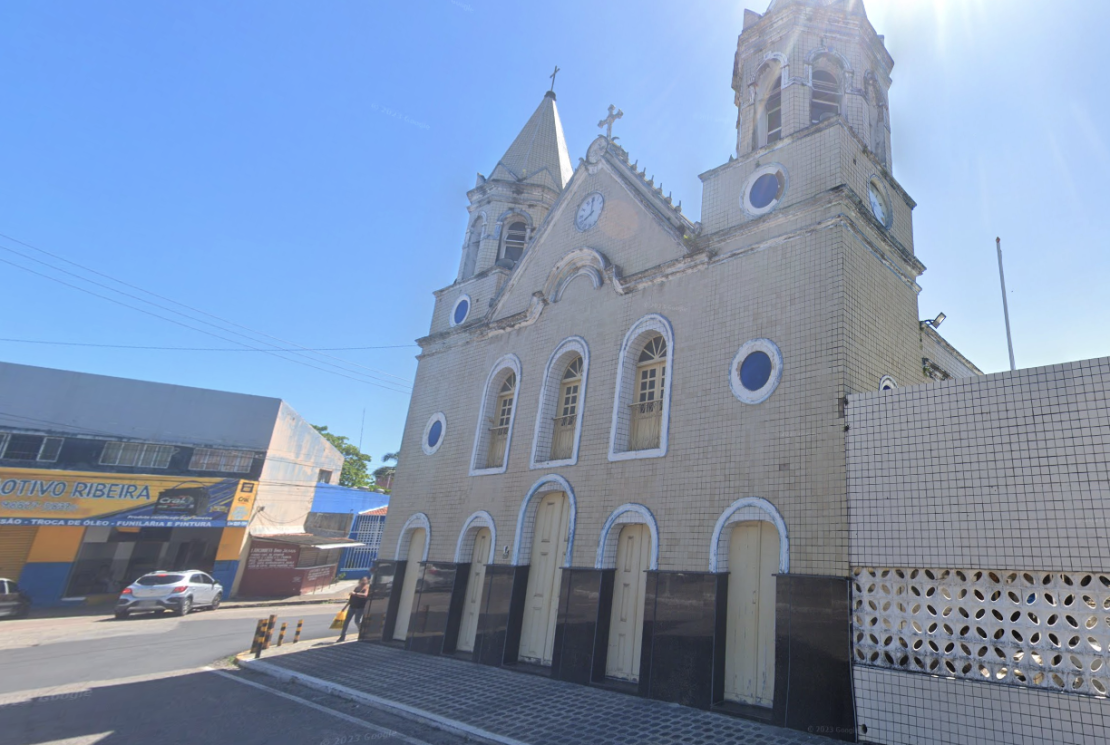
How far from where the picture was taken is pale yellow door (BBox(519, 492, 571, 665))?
11500 mm

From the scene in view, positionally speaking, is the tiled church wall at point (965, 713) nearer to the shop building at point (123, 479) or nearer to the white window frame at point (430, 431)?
the white window frame at point (430, 431)

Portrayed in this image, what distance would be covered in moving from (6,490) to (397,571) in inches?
648

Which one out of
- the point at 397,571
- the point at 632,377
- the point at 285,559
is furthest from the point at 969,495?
the point at 285,559

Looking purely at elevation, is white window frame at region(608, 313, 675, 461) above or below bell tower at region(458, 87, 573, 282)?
below

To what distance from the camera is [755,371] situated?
951 cm

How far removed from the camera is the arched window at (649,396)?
11.1 meters

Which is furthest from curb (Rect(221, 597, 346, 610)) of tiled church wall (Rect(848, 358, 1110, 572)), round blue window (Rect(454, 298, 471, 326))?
tiled church wall (Rect(848, 358, 1110, 572))

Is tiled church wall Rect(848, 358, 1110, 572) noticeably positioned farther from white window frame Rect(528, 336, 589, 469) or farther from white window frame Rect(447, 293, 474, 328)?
white window frame Rect(447, 293, 474, 328)

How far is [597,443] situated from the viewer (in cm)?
1150

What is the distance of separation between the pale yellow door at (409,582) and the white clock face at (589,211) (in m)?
8.25

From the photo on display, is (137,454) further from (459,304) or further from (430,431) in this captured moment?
(459,304)

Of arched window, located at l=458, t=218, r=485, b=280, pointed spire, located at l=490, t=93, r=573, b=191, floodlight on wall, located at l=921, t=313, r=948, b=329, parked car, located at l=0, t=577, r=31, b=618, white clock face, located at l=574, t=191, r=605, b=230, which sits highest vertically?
pointed spire, located at l=490, t=93, r=573, b=191

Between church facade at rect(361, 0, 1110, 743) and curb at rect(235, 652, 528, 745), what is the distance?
269 centimetres

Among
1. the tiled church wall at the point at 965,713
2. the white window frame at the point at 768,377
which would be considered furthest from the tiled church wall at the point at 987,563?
the white window frame at the point at 768,377
